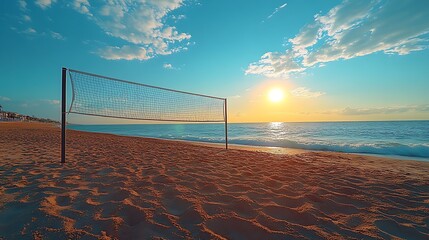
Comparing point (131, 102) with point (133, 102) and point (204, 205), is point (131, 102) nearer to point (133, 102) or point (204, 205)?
point (133, 102)

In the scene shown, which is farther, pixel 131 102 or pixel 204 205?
pixel 131 102

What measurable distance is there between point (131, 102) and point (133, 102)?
80 mm

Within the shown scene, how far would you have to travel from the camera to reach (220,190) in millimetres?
2971

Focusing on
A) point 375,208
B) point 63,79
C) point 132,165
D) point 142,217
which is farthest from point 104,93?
point 375,208

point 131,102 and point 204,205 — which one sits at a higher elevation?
point 131,102

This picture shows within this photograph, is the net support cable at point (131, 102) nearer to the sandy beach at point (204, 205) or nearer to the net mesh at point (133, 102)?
the net mesh at point (133, 102)

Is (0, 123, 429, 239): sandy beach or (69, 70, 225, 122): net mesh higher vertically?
(69, 70, 225, 122): net mesh

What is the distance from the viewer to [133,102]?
26.1 feet

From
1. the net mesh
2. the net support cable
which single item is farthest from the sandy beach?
the net mesh

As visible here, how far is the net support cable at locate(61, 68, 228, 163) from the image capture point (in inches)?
215

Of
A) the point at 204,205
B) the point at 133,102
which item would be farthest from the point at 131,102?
the point at 204,205

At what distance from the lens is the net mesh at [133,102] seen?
579 cm

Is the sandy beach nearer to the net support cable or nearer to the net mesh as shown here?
the net support cable

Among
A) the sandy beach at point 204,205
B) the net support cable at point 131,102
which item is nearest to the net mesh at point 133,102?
the net support cable at point 131,102
